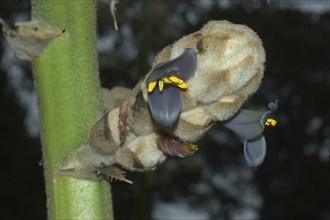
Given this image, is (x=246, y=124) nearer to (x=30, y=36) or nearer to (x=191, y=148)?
(x=191, y=148)

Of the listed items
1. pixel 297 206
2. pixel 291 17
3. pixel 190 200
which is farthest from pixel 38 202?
pixel 297 206

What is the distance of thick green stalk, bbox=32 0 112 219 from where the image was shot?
0.85m

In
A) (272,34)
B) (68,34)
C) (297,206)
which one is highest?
(272,34)

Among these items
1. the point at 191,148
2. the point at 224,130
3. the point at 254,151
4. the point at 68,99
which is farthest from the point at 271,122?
the point at 224,130

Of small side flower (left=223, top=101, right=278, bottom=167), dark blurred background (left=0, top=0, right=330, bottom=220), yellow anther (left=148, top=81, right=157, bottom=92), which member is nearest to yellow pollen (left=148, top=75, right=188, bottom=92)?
yellow anther (left=148, top=81, right=157, bottom=92)

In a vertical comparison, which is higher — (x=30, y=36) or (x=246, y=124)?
(x=30, y=36)

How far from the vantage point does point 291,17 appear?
5.38 m

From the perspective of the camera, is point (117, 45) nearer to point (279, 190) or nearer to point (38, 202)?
point (38, 202)

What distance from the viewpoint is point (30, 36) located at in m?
0.86

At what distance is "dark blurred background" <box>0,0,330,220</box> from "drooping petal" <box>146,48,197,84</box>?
1605 millimetres

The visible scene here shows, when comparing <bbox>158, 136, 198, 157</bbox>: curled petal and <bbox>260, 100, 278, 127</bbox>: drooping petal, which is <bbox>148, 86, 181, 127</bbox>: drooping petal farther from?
<bbox>260, 100, 278, 127</bbox>: drooping petal

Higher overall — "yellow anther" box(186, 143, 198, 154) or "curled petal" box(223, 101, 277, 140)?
"curled petal" box(223, 101, 277, 140)

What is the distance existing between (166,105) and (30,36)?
232 mm

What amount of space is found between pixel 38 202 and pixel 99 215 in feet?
11.3
